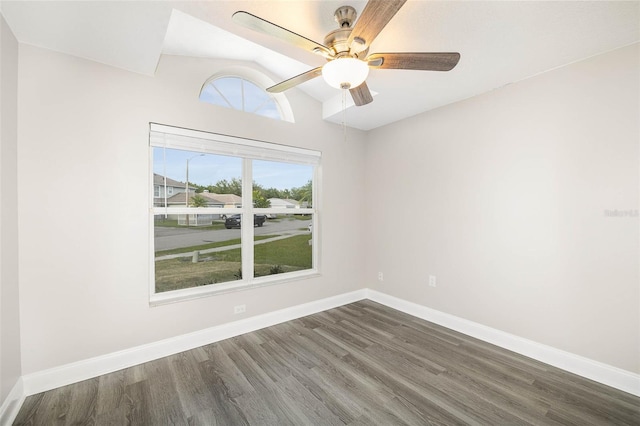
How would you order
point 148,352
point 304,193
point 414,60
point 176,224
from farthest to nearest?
point 304,193 < point 176,224 < point 148,352 < point 414,60

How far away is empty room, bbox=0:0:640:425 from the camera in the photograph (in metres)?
1.67

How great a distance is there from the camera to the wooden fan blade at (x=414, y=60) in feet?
5.01

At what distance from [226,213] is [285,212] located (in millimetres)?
727

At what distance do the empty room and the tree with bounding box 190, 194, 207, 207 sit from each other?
0.03ft

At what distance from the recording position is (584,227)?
2.11 metres

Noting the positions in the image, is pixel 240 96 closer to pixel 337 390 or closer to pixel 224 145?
pixel 224 145

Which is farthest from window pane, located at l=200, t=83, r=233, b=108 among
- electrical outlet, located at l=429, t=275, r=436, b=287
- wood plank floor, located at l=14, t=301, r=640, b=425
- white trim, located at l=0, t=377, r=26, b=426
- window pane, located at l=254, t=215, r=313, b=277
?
electrical outlet, located at l=429, t=275, r=436, b=287

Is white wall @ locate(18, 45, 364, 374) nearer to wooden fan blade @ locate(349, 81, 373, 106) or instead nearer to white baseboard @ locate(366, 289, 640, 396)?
wooden fan blade @ locate(349, 81, 373, 106)

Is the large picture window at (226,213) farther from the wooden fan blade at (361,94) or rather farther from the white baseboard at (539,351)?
the white baseboard at (539,351)

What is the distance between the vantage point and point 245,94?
2.95 meters

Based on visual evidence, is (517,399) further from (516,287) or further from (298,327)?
(298,327)

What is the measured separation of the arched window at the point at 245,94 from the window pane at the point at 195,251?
124 cm

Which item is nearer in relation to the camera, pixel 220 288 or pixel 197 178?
pixel 197 178

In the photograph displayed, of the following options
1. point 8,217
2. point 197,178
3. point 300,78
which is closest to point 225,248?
point 197,178
